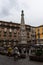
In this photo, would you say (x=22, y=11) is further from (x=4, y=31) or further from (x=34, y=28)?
(x=34, y=28)

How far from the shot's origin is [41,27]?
7012 centimetres

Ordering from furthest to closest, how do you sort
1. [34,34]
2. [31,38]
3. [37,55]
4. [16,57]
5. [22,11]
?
[34,34] → [31,38] → [22,11] → [16,57] → [37,55]

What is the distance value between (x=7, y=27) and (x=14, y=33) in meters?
3.17

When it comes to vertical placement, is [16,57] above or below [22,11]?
below

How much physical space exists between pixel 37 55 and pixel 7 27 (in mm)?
41925

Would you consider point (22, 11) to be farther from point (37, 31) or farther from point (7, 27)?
point (37, 31)

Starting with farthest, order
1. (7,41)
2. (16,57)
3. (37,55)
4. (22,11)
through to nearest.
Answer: (7,41)
(22,11)
(16,57)
(37,55)

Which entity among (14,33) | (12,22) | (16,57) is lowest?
(16,57)

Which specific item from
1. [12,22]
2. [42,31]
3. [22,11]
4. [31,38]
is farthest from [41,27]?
[22,11]

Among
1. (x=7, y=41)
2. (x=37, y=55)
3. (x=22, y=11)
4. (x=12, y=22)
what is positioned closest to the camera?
(x=37, y=55)

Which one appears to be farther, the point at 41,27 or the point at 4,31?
the point at 41,27

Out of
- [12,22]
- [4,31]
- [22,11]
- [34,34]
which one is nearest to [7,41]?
[4,31]

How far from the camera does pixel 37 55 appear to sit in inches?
701

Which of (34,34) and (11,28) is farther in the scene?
(34,34)
